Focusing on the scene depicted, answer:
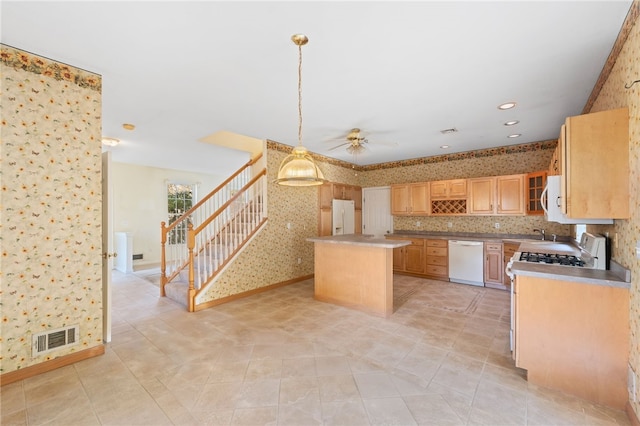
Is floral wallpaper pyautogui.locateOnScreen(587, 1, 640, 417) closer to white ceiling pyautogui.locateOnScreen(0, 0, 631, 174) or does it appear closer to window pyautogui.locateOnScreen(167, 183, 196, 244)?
white ceiling pyautogui.locateOnScreen(0, 0, 631, 174)

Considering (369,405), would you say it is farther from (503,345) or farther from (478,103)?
(478,103)

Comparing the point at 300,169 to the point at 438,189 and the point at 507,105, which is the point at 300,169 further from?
the point at 438,189

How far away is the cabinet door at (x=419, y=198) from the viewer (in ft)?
19.9

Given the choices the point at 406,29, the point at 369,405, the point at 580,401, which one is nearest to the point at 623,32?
the point at 406,29

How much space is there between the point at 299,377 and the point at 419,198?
4.89m

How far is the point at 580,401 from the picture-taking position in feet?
6.57

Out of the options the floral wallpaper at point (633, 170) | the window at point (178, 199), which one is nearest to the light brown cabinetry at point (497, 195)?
the floral wallpaper at point (633, 170)

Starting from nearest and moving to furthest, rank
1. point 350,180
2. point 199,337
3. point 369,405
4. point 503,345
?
point 369,405 < point 503,345 < point 199,337 < point 350,180

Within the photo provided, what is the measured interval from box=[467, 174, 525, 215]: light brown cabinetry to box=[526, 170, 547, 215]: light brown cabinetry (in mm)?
101

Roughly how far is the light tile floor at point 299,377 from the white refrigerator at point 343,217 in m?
3.06

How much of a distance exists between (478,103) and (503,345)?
9.16 feet

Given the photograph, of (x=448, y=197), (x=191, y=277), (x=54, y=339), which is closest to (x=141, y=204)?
(x=191, y=277)

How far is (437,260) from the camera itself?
5.63 metres

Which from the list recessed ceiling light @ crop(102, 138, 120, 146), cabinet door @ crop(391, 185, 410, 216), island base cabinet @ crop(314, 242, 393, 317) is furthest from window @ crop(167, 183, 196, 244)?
cabinet door @ crop(391, 185, 410, 216)
